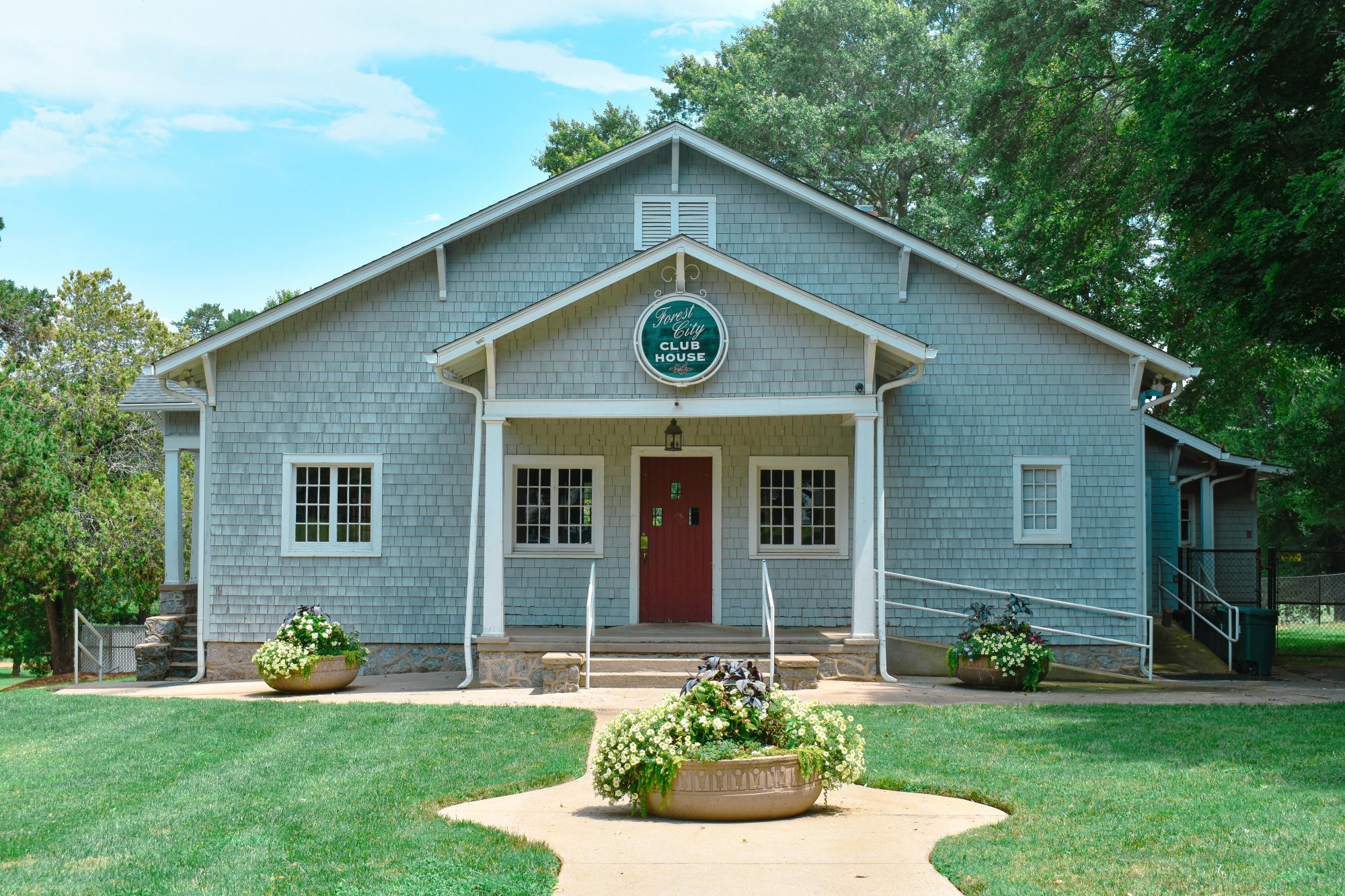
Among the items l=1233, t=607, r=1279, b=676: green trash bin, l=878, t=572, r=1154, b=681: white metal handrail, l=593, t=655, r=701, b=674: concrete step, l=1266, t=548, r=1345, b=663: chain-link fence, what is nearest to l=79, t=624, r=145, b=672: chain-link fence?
l=593, t=655, r=701, b=674: concrete step

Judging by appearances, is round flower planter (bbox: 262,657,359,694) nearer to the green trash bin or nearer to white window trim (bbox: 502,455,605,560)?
white window trim (bbox: 502,455,605,560)

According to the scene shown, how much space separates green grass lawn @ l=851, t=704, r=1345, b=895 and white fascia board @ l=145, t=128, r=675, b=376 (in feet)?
25.7

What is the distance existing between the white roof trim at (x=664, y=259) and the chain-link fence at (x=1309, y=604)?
8140mm

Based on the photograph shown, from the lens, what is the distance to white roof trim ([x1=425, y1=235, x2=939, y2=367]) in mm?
13055

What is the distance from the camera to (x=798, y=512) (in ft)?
50.3

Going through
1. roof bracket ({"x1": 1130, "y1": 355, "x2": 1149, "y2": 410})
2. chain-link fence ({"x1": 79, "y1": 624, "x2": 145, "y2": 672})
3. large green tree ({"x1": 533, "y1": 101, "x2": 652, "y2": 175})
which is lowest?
chain-link fence ({"x1": 79, "y1": 624, "x2": 145, "y2": 672})

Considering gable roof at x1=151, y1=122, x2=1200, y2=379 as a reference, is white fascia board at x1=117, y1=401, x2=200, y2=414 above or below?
below

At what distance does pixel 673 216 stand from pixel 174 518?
785 cm

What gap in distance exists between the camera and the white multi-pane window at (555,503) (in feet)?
50.1

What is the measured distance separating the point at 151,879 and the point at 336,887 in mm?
951

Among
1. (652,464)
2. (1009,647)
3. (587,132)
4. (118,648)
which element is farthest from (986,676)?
(587,132)

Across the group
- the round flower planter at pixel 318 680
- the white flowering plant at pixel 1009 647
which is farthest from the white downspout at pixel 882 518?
the round flower planter at pixel 318 680

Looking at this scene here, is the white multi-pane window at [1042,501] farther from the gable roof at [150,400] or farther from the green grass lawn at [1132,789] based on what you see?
the gable roof at [150,400]

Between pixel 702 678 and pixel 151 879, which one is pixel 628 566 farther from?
pixel 151 879
